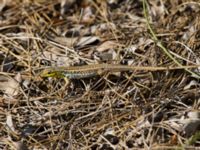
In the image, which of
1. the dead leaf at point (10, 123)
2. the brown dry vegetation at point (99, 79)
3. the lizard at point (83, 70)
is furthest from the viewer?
the lizard at point (83, 70)

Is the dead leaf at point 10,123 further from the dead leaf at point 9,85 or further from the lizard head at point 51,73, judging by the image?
the lizard head at point 51,73

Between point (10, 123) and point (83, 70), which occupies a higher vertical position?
point (83, 70)

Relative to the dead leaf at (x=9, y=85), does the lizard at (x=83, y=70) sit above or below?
above

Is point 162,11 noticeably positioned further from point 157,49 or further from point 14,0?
point 14,0

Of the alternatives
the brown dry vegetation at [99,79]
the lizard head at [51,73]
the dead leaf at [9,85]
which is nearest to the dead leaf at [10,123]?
the brown dry vegetation at [99,79]

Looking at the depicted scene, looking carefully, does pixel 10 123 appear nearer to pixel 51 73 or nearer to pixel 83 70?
pixel 51 73

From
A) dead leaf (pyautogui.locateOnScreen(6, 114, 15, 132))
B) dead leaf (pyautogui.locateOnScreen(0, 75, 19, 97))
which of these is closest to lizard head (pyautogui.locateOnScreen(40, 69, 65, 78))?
dead leaf (pyautogui.locateOnScreen(0, 75, 19, 97))

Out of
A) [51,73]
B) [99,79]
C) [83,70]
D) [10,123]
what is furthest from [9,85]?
[99,79]

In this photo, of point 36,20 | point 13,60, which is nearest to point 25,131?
point 13,60
